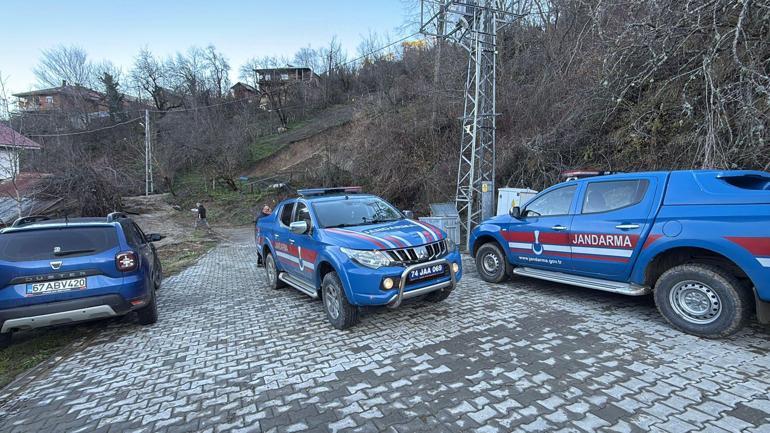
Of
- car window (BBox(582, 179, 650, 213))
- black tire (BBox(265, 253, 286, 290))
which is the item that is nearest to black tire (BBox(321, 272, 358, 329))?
black tire (BBox(265, 253, 286, 290))

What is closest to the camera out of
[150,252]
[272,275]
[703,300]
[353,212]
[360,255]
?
[703,300]

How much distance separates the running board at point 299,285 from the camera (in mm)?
4984

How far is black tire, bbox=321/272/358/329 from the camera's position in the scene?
4.31m

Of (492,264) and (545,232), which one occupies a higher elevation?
(545,232)

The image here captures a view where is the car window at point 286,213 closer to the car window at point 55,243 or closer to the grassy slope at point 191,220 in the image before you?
the car window at point 55,243

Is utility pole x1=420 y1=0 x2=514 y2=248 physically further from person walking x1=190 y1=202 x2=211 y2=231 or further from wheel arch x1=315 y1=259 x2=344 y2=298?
person walking x1=190 y1=202 x2=211 y2=231

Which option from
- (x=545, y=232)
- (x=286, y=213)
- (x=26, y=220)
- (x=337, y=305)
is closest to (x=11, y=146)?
(x=26, y=220)

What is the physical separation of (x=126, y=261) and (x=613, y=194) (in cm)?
649

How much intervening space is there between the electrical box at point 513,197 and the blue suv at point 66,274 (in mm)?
8138

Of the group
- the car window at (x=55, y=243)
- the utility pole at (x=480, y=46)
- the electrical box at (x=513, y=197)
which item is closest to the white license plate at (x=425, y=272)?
the car window at (x=55, y=243)

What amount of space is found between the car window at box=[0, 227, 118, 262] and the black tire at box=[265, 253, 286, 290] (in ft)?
→ 8.83

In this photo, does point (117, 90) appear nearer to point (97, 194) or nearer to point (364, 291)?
point (97, 194)

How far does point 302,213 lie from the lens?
18.0ft

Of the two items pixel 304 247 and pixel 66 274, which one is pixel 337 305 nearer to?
pixel 304 247
